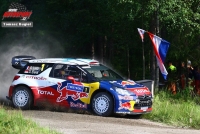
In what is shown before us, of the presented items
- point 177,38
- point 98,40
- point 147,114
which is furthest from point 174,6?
point 98,40

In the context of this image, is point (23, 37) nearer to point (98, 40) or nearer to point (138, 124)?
point (98, 40)

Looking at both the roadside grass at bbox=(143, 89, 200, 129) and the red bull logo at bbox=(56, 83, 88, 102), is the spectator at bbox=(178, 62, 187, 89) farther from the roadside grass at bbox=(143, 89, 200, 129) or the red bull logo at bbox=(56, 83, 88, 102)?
the red bull logo at bbox=(56, 83, 88, 102)

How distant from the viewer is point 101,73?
58.1 ft

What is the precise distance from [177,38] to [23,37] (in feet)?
54.8

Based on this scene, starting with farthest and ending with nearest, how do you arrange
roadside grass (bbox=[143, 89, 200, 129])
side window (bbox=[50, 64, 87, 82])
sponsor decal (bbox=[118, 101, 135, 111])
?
side window (bbox=[50, 64, 87, 82]), sponsor decal (bbox=[118, 101, 135, 111]), roadside grass (bbox=[143, 89, 200, 129])

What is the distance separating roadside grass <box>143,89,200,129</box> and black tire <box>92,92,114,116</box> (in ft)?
4.22

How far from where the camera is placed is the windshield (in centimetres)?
1741

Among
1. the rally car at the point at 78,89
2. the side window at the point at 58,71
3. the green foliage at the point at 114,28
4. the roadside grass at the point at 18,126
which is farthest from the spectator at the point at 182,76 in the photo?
the roadside grass at the point at 18,126

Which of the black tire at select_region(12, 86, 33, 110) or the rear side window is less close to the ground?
the rear side window

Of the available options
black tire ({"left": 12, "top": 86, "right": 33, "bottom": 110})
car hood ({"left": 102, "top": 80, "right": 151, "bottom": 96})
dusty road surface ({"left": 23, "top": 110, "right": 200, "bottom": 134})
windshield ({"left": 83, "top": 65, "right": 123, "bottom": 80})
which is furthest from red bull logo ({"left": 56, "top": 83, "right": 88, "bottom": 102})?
black tire ({"left": 12, "top": 86, "right": 33, "bottom": 110})

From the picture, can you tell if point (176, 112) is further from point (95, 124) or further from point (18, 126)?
point (18, 126)

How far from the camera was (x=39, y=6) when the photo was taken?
3916cm

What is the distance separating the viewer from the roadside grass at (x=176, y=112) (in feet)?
52.6

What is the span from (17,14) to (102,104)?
26.3 meters
